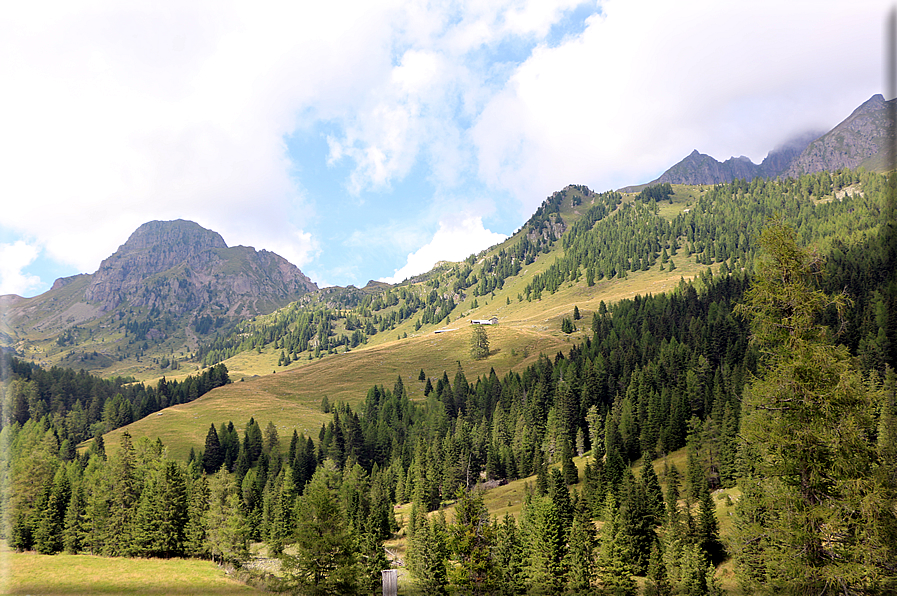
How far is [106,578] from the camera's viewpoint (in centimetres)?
4109

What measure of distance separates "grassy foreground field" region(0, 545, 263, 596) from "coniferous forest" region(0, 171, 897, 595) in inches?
259

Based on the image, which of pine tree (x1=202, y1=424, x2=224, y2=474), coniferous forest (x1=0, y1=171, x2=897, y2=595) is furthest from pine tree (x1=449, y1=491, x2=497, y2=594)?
pine tree (x1=202, y1=424, x2=224, y2=474)

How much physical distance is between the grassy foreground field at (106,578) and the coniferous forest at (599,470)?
21.6 feet

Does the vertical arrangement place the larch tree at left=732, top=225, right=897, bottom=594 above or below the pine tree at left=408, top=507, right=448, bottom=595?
above

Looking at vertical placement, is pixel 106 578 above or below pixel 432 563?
above

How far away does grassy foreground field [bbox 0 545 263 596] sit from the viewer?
35406mm

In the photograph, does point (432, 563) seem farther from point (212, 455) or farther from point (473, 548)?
point (212, 455)

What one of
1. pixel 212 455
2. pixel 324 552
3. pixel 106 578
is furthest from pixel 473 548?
pixel 212 455

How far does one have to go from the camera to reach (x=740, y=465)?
71188 mm

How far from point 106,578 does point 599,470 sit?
72187 mm

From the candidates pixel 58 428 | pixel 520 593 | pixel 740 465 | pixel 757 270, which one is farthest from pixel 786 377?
pixel 58 428

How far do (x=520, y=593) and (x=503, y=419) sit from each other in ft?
251

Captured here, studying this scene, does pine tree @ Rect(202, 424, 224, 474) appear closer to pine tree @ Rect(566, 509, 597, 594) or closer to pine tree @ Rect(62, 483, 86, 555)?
pine tree @ Rect(62, 483, 86, 555)

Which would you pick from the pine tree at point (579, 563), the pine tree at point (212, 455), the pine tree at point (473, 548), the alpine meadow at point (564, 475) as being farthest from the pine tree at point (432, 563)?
the pine tree at point (212, 455)
